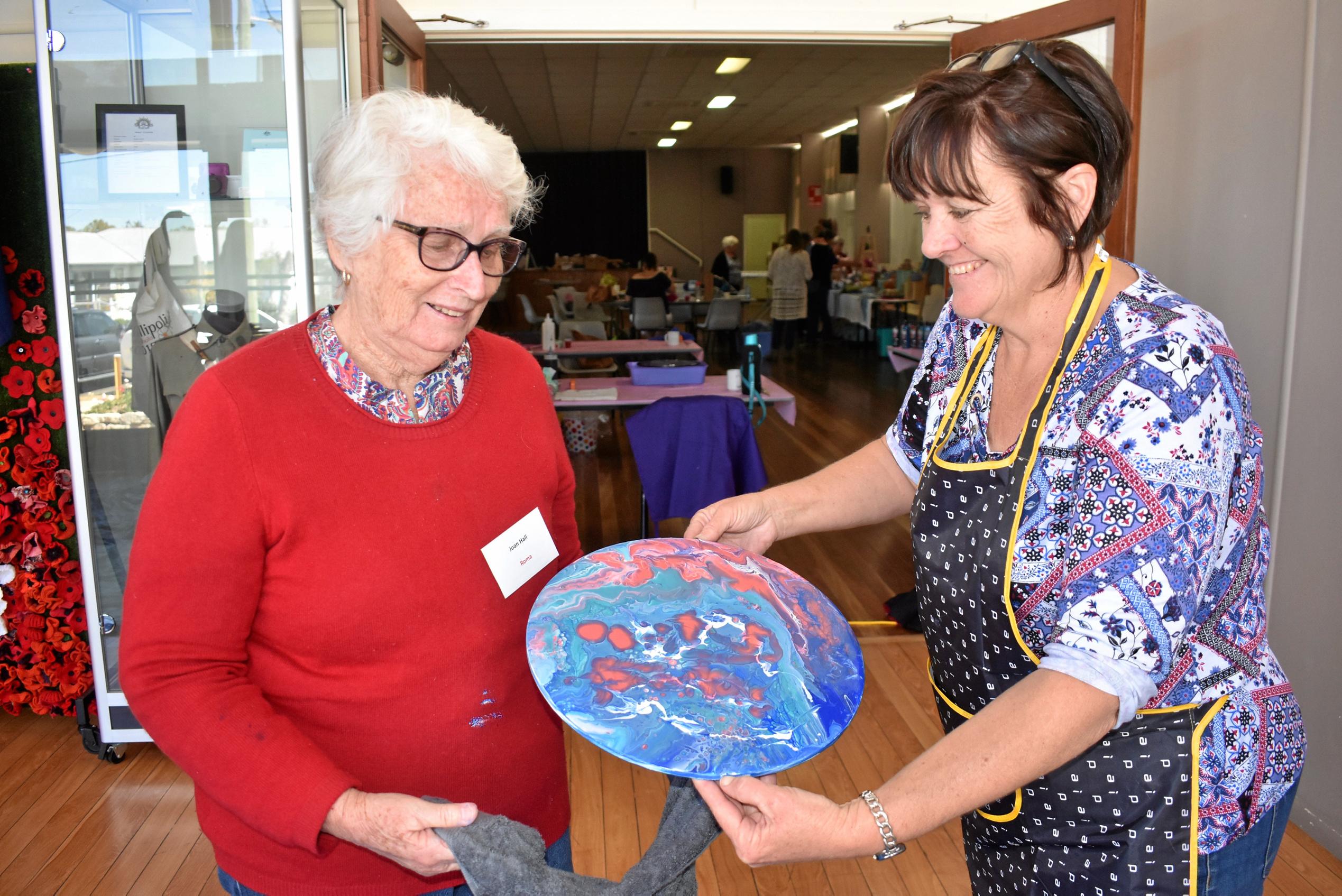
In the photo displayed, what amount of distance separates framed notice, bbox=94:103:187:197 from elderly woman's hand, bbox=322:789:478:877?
265 centimetres

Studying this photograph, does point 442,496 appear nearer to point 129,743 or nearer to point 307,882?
point 307,882

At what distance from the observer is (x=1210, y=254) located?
3.10 m

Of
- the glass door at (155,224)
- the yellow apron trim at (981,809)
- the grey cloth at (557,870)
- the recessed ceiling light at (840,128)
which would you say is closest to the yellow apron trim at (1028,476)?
the yellow apron trim at (981,809)

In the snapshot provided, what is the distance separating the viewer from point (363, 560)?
1.15 m

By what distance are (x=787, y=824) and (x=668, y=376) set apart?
430 cm

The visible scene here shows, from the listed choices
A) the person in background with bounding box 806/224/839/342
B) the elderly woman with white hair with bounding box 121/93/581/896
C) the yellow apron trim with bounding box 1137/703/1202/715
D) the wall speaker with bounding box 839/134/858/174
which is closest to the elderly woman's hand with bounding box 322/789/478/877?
the elderly woman with white hair with bounding box 121/93/581/896

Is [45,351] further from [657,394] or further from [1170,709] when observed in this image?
[1170,709]

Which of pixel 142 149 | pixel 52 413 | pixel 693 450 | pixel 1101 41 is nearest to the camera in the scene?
pixel 142 149

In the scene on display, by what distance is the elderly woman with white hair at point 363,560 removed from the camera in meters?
1.04

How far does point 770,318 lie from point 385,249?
13054mm

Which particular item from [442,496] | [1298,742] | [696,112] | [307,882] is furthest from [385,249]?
[696,112]

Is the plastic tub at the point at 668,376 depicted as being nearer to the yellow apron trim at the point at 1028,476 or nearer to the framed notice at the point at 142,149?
the framed notice at the point at 142,149

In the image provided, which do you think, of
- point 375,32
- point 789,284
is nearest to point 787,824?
point 375,32

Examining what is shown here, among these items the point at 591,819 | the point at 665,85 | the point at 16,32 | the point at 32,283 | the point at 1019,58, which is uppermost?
the point at 665,85
